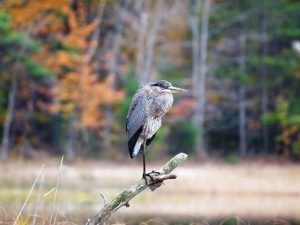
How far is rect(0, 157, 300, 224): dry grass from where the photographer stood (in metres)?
13.5

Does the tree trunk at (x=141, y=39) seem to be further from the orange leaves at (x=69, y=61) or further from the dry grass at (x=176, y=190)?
the dry grass at (x=176, y=190)

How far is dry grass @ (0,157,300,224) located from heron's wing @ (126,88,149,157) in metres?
2.09

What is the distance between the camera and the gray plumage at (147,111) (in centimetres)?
739

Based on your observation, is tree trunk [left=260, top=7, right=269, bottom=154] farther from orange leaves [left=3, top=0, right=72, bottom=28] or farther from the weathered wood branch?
the weathered wood branch

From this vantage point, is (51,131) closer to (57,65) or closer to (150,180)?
(57,65)

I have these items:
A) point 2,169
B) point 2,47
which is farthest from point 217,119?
point 2,169

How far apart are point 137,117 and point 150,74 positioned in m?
22.9

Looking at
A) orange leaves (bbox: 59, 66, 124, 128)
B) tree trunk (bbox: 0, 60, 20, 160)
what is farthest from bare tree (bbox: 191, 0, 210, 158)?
tree trunk (bbox: 0, 60, 20, 160)

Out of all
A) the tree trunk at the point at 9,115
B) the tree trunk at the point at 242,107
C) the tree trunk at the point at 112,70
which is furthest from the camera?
the tree trunk at the point at 242,107

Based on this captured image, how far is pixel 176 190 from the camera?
1883 cm

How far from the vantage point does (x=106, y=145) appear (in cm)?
2823

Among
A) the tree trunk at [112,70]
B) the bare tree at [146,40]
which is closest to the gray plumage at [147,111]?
the tree trunk at [112,70]

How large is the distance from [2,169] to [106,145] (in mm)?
7949

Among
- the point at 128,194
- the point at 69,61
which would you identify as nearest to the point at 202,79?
the point at 69,61
